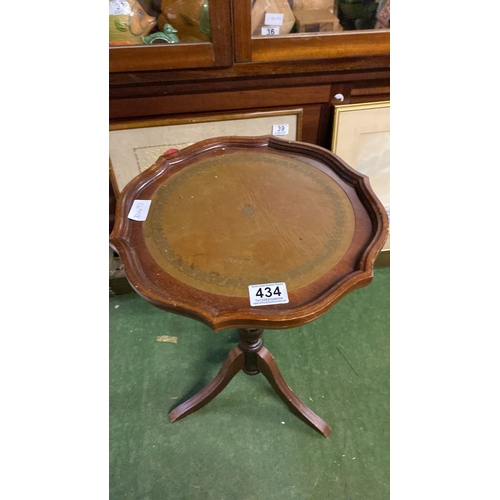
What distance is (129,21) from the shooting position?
1.28 m

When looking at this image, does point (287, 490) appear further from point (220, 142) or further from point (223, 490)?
point (220, 142)

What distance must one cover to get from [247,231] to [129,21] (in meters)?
0.88

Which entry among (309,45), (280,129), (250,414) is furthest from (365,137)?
(250,414)

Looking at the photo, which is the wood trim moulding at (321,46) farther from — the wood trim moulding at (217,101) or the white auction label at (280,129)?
the white auction label at (280,129)

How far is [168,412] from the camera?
4.63ft

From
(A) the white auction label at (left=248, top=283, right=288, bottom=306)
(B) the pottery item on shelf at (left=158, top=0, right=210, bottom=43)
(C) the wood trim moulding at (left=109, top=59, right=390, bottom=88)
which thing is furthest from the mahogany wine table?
(B) the pottery item on shelf at (left=158, top=0, right=210, bottom=43)

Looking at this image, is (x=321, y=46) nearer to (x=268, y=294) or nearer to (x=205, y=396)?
(x=268, y=294)

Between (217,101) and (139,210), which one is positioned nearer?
(139,210)

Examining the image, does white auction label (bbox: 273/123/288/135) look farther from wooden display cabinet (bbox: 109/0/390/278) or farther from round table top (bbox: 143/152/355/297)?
round table top (bbox: 143/152/355/297)

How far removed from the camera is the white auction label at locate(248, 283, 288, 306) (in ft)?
2.70

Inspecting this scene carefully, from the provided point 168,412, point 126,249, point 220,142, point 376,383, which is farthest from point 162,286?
point 376,383

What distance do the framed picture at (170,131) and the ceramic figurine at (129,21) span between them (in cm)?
28

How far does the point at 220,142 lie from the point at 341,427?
1091 millimetres

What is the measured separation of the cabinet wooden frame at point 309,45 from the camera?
1.28m
